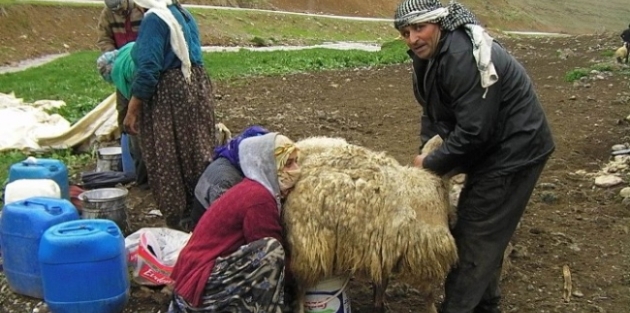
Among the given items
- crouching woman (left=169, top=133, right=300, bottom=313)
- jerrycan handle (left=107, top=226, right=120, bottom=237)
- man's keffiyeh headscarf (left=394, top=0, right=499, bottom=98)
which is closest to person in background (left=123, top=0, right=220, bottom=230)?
jerrycan handle (left=107, top=226, right=120, bottom=237)

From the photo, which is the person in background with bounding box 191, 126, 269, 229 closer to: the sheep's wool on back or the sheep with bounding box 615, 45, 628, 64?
the sheep's wool on back

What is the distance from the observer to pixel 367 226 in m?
3.73

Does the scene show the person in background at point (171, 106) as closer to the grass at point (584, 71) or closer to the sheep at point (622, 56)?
the grass at point (584, 71)

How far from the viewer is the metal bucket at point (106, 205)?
5371 millimetres

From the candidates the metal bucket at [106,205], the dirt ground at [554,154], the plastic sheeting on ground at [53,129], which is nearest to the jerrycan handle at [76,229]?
the dirt ground at [554,154]

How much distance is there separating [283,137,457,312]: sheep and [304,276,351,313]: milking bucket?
0.12 m

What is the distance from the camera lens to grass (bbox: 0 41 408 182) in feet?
33.1

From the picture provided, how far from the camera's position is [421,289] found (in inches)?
156

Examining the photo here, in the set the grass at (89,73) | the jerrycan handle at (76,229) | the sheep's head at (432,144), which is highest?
the sheep's head at (432,144)

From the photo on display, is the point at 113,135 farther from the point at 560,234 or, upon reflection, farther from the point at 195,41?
the point at 560,234

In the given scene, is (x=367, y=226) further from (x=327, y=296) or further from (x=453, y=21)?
(x=453, y=21)

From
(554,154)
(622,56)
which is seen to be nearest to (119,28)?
(554,154)

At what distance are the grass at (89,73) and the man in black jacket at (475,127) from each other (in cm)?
497

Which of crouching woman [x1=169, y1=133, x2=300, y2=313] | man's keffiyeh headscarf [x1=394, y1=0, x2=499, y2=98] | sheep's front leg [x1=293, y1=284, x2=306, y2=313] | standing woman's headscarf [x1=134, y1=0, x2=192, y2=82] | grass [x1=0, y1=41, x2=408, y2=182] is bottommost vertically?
grass [x1=0, y1=41, x2=408, y2=182]
